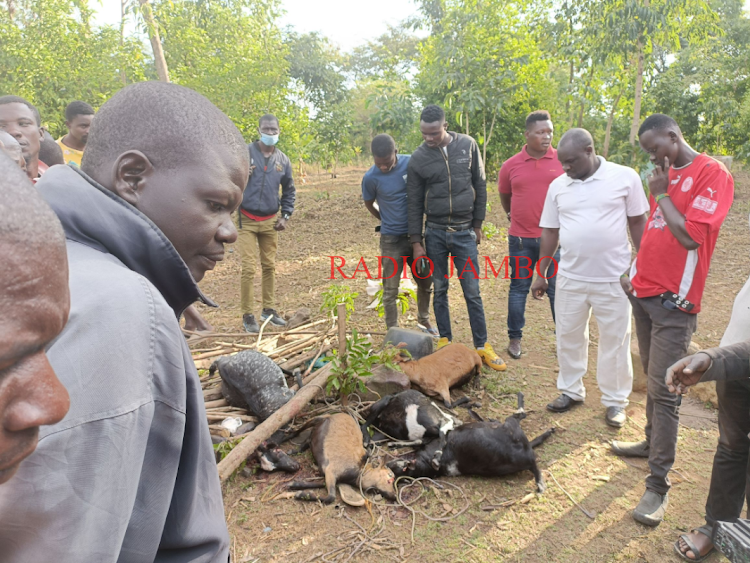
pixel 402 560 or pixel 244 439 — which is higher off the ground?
pixel 244 439

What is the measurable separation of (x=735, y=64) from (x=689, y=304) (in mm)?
14740

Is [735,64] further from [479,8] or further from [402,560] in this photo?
[402,560]

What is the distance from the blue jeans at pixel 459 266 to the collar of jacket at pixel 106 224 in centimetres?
441

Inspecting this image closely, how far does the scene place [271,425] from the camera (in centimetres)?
366

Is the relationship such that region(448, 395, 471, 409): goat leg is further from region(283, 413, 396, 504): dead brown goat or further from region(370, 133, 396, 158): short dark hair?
region(370, 133, 396, 158): short dark hair

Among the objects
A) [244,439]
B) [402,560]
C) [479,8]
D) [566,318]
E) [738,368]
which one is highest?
Answer: [479,8]

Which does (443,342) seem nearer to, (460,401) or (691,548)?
(460,401)

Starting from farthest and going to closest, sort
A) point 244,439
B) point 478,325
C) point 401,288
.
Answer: point 401,288 → point 478,325 → point 244,439

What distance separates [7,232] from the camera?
1.37 feet

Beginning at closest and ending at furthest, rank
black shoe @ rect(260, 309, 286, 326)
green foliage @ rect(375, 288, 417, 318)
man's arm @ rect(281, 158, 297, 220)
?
1. green foliage @ rect(375, 288, 417, 318)
2. black shoe @ rect(260, 309, 286, 326)
3. man's arm @ rect(281, 158, 297, 220)

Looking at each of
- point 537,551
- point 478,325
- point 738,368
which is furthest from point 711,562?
point 478,325

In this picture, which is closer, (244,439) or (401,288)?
(244,439)

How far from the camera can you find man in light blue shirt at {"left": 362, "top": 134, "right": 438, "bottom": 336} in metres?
5.59

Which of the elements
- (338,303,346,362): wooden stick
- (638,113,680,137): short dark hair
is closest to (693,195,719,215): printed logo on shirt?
(638,113,680,137): short dark hair
